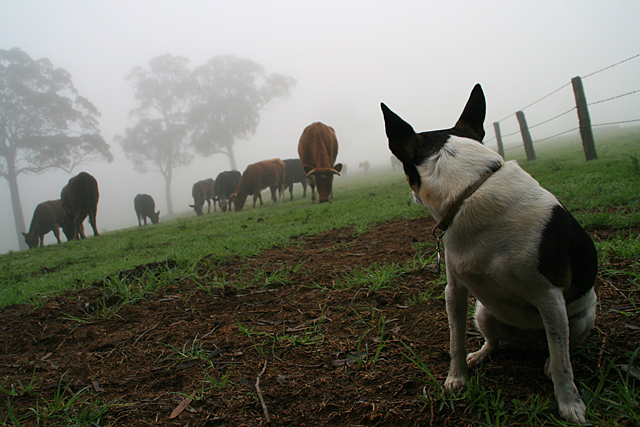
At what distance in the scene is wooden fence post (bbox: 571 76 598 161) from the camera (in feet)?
30.3

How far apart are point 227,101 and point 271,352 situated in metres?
48.7

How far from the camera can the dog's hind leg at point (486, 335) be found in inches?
74.2

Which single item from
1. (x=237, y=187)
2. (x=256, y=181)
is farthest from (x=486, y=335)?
(x=237, y=187)

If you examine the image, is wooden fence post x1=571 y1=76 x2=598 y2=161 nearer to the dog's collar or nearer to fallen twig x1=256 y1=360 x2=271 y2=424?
the dog's collar

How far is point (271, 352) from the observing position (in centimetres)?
230

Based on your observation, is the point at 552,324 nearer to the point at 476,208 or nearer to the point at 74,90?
→ the point at 476,208

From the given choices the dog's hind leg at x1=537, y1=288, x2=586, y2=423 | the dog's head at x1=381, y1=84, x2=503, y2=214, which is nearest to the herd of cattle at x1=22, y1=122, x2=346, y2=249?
the dog's head at x1=381, y1=84, x2=503, y2=214

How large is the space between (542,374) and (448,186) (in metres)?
1.08

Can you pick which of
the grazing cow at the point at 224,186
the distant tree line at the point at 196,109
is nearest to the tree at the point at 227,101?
the distant tree line at the point at 196,109

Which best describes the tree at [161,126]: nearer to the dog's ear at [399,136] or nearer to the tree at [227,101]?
the tree at [227,101]

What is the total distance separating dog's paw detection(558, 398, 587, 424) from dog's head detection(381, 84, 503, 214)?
0.98m

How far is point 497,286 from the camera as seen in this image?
5.05 feet

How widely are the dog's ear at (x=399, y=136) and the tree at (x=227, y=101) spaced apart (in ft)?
150

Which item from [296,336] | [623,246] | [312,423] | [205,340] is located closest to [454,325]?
[312,423]
